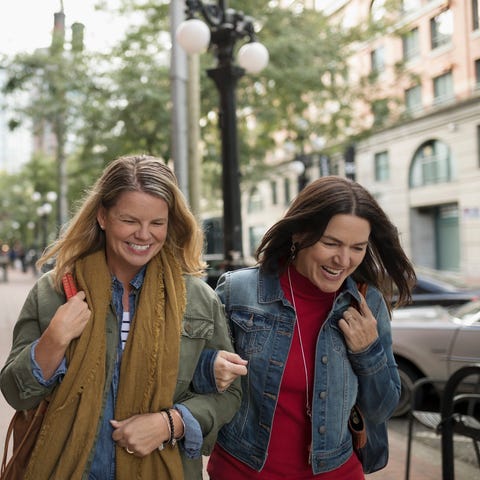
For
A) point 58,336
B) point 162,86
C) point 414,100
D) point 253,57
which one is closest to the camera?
point 58,336

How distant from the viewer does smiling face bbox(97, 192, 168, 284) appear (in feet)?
6.34

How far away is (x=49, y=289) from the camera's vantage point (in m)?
1.95

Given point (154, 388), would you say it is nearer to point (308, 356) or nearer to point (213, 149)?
point (308, 356)

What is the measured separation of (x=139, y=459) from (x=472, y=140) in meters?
24.0

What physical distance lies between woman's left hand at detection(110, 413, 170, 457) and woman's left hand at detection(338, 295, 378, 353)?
674 millimetres

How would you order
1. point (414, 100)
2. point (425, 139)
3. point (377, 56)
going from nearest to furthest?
point (377, 56) → point (414, 100) → point (425, 139)

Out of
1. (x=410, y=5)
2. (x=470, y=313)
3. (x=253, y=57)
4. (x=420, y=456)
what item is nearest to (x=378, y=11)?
(x=410, y=5)

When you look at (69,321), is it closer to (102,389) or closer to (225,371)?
(102,389)

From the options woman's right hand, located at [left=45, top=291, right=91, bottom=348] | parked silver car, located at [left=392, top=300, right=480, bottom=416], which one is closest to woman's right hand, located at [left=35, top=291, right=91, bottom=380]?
woman's right hand, located at [left=45, top=291, right=91, bottom=348]

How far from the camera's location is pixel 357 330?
2146 mm

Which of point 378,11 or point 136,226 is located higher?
point 378,11

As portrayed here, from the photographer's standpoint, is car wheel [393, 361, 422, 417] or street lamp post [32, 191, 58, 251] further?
street lamp post [32, 191, 58, 251]

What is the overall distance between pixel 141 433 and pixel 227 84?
676 cm

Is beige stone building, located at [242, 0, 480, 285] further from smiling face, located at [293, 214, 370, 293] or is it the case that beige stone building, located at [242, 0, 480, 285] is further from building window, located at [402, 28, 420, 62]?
smiling face, located at [293, 214, 370, 293]
